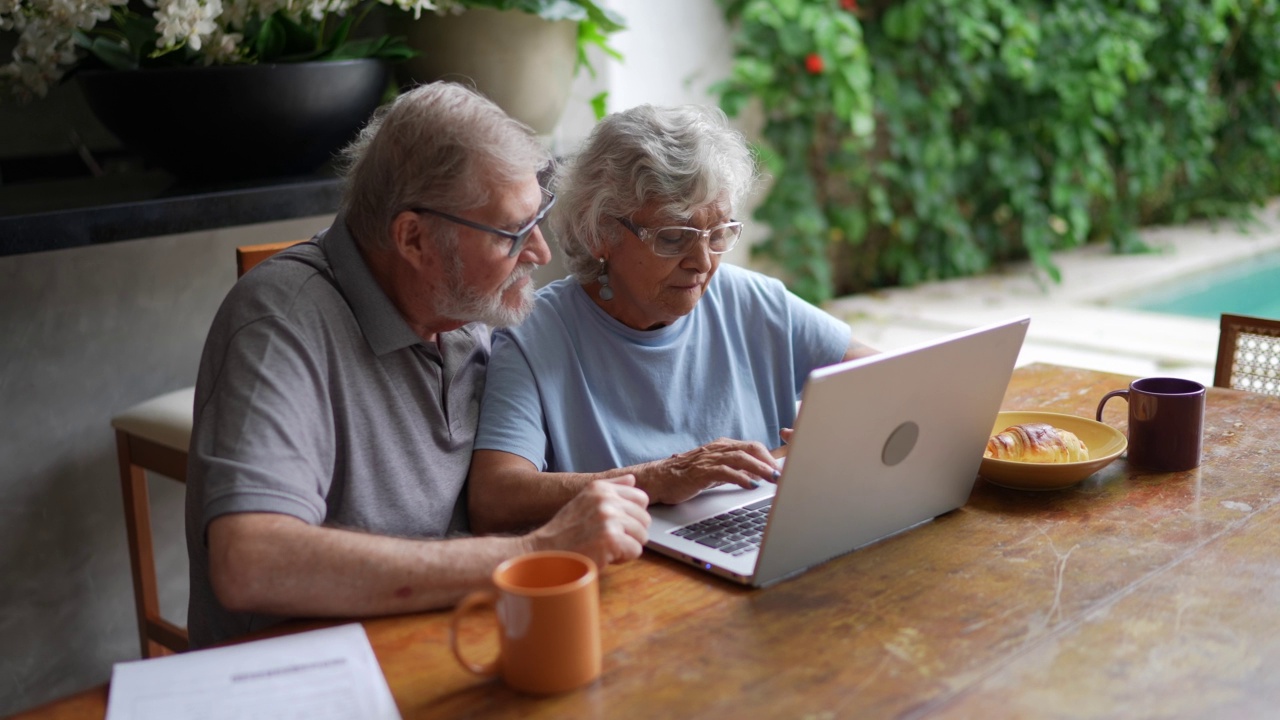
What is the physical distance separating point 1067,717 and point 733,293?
1013 mm

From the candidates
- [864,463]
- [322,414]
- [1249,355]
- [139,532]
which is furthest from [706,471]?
[139,532]

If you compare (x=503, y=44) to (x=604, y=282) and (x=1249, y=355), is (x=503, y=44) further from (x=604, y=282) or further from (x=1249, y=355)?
(x=1249, y=355)

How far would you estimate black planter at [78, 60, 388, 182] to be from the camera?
6.77 ft

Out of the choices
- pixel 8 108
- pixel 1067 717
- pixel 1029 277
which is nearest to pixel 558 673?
pixel 1067 717

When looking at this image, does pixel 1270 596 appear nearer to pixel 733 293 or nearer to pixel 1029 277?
pixel 733 293

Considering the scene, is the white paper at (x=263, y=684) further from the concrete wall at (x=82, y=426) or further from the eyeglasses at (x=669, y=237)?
the concrete wall at (x=82, y=426)

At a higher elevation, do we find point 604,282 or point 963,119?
point 604,282

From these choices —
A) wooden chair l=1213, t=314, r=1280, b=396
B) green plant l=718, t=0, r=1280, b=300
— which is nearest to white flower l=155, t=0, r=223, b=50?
wooden chair l=1213, t=314, r=1280, b=396

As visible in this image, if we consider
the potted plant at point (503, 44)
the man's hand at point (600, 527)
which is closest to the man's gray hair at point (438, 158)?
the man's hand at point (600, 527)

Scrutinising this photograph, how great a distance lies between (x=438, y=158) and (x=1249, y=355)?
1475 millimetres

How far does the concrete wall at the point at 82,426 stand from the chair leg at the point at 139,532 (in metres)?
0.16

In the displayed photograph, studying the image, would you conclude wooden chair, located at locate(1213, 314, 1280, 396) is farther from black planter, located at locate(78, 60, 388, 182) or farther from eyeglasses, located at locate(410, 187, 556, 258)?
black planter, located at locate(78, 60, 388, 182)

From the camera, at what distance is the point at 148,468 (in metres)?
2.17

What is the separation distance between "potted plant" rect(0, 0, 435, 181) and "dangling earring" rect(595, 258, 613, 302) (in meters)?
0.65
